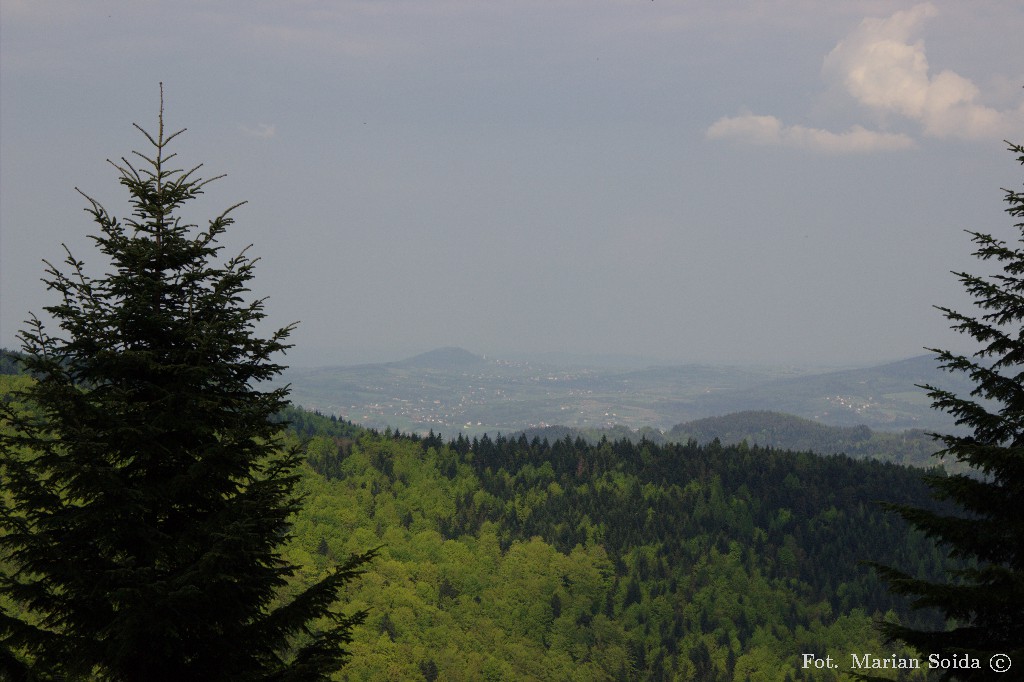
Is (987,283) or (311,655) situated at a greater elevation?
(987,283)

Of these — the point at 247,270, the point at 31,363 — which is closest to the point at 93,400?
the point at 31,363

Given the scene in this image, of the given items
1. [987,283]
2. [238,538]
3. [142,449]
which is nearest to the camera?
[238,538]

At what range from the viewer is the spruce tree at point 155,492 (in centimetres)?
1986

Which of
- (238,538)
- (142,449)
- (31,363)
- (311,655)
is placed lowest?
(311,655)

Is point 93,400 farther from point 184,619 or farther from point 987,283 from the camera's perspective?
point 987,283

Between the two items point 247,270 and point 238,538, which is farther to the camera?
point 247,270

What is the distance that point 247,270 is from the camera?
23.2m

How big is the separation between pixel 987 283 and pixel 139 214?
18991mm

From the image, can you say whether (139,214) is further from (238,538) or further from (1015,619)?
(1015,619)

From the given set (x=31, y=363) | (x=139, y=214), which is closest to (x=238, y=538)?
(x=31, y=363)

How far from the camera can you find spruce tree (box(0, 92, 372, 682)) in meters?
19.9

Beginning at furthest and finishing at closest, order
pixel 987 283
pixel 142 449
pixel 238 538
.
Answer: pixel 987 283 → pixel 142 449 → pixel 238 538

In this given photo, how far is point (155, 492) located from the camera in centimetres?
2069

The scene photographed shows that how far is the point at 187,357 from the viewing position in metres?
22.0
